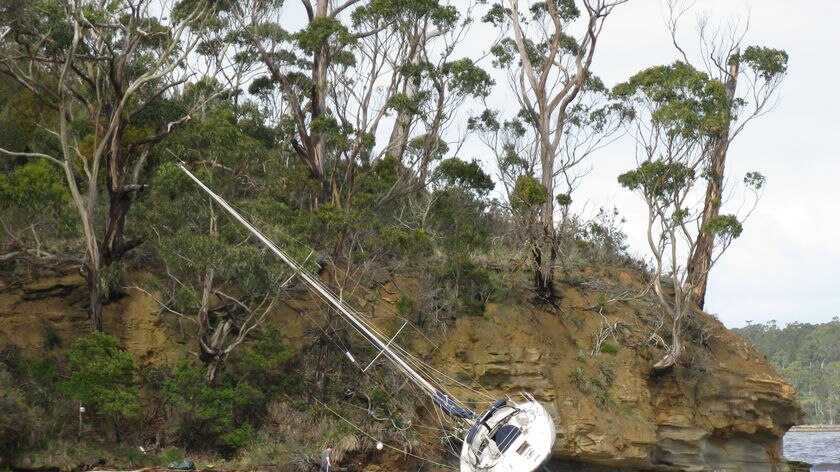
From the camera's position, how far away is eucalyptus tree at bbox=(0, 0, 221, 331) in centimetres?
2681

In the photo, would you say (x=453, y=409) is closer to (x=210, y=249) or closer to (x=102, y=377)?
(x=210, y=249)

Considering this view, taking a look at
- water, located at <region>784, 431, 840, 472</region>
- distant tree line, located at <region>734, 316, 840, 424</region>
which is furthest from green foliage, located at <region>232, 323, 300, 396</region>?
distant tree line, located at <region>734, 316, 840, 424</region>

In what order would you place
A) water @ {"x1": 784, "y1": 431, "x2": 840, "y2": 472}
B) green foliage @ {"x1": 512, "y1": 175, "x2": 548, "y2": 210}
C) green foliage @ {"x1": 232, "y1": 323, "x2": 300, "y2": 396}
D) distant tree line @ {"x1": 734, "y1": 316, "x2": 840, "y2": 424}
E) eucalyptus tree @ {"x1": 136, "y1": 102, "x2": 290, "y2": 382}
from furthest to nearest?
distant tree line @ {"x1": 734, "y1": 316, "x2": 840, "y2": 424}, water @ {"x1": 784, "y1": 431, "x2": 840, "y2": 472}, green foliage @ {"x1": 512, "y1": 175, "x2": 548, "y2": 210}, green foliage @ {"x1": 232, "y1": 323, "x2": 300, "y2": 396}, eucalyptus tree @ {"x1": 136, "y1": 102, "x2": 290, "y2": 382}

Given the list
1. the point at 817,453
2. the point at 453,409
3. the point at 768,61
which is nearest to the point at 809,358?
the point at 817,453

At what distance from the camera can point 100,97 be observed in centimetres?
2856

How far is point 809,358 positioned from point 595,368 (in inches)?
4258

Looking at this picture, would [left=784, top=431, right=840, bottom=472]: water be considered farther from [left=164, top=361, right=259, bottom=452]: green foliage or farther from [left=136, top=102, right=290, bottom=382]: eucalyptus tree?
[left=164, top=361, right=259, bottom=452]: green foliage

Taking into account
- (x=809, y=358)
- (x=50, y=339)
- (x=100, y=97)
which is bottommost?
(x=50, y=339)

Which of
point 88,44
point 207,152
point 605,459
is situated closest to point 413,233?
point 207,152

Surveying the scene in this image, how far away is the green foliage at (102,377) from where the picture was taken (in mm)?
24734

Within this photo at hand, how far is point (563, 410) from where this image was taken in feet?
101

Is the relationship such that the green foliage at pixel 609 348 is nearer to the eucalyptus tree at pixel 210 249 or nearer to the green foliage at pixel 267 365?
the green foliage at pixel 267 365

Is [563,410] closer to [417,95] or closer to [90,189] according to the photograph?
[417,95]

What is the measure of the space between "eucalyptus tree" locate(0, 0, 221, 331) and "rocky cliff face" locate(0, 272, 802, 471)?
192 centimetres
